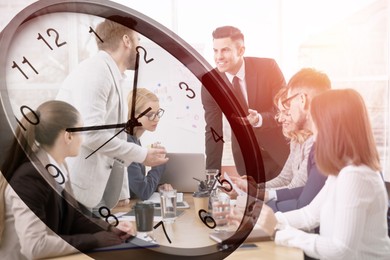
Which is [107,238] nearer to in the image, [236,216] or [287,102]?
[236,216]

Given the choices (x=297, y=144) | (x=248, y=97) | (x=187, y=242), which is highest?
(x=248, y=97)

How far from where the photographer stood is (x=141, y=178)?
1.02 metres

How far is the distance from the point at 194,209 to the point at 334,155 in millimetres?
331

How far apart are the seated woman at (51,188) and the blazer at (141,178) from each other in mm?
84

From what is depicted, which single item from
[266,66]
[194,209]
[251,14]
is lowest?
[194,209]

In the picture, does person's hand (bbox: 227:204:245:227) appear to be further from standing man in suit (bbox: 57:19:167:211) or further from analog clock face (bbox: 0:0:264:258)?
standing man in suit (bbox: 57:19:167:211)

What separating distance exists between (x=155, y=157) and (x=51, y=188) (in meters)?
0.26

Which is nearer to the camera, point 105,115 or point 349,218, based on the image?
point 349,218

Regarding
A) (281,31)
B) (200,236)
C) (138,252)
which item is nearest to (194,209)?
(200,236)

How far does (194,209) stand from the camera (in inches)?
40.1

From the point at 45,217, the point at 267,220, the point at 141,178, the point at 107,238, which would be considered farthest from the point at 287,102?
the point at 45,217

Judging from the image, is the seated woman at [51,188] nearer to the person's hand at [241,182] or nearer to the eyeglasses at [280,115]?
the person's hand at [241,182]

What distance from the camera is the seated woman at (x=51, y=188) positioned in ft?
3.40

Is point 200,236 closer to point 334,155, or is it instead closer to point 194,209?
point 194,209
